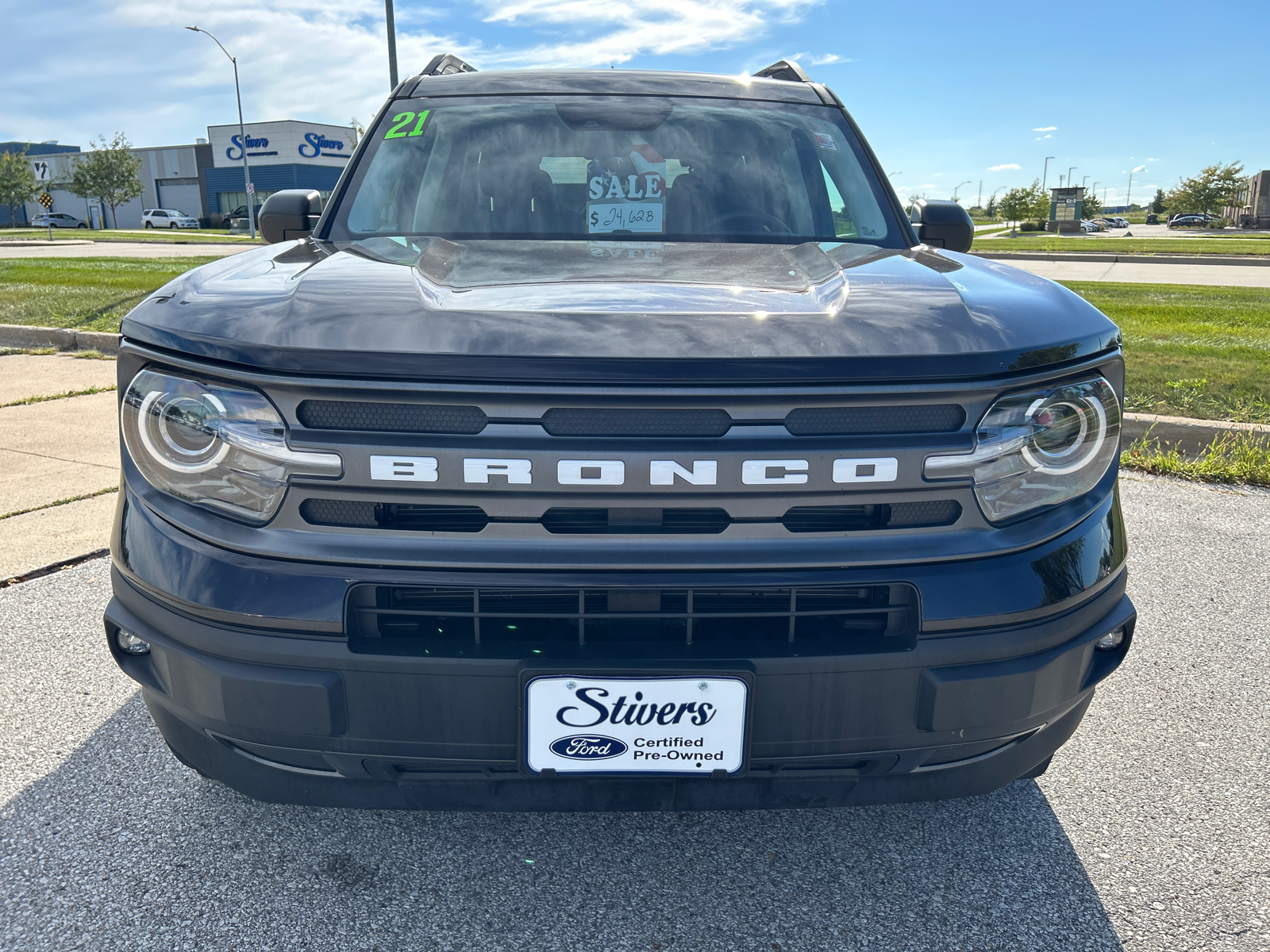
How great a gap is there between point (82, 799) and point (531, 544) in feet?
4.90

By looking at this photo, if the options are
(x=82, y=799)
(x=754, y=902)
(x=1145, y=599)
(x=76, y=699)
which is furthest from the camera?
(x=1145, y=599)

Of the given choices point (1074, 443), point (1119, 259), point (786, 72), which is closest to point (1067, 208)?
point (1119, 259)

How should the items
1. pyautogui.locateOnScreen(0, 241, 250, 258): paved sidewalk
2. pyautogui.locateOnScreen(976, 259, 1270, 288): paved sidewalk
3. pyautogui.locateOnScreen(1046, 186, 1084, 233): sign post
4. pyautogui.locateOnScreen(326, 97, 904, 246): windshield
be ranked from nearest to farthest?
pyautogui.locateOnScreen(326, 97, 904, 246): windshield → pyautogui.locateOnScreen(976, 259, 1270, 288): paved sidewalk → pyautogui.locateOnScreen(0, 241, 250, 258): paved sidewalk → pyautogui.locateOnScreen(1046, 186, 1084, 233): sign post

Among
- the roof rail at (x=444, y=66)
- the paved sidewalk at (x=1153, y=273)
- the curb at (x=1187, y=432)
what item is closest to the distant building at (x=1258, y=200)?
the paved sidewalk at (x=1153, y=273)

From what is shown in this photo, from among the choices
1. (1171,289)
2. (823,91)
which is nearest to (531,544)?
(823,91)

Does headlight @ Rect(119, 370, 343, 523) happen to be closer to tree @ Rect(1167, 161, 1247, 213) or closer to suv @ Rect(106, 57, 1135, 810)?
suv @ Rect(106, 57, 1135, 810)

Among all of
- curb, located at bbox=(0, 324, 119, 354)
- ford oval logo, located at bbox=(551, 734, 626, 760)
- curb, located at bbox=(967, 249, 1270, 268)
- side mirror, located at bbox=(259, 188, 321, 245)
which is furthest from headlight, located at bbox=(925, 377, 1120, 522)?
curb, located at bbox=(967, 249, 1270, 268)

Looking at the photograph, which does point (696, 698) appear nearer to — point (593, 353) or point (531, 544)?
point (531, 544)

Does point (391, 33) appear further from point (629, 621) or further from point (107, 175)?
point (107, 175)

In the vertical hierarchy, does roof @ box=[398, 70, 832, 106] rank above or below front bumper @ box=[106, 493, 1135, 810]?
above

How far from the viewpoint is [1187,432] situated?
18.8ft

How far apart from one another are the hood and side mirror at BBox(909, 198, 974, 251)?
103 centimetres

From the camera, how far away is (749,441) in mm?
1516

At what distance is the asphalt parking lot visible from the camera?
1.82 m
